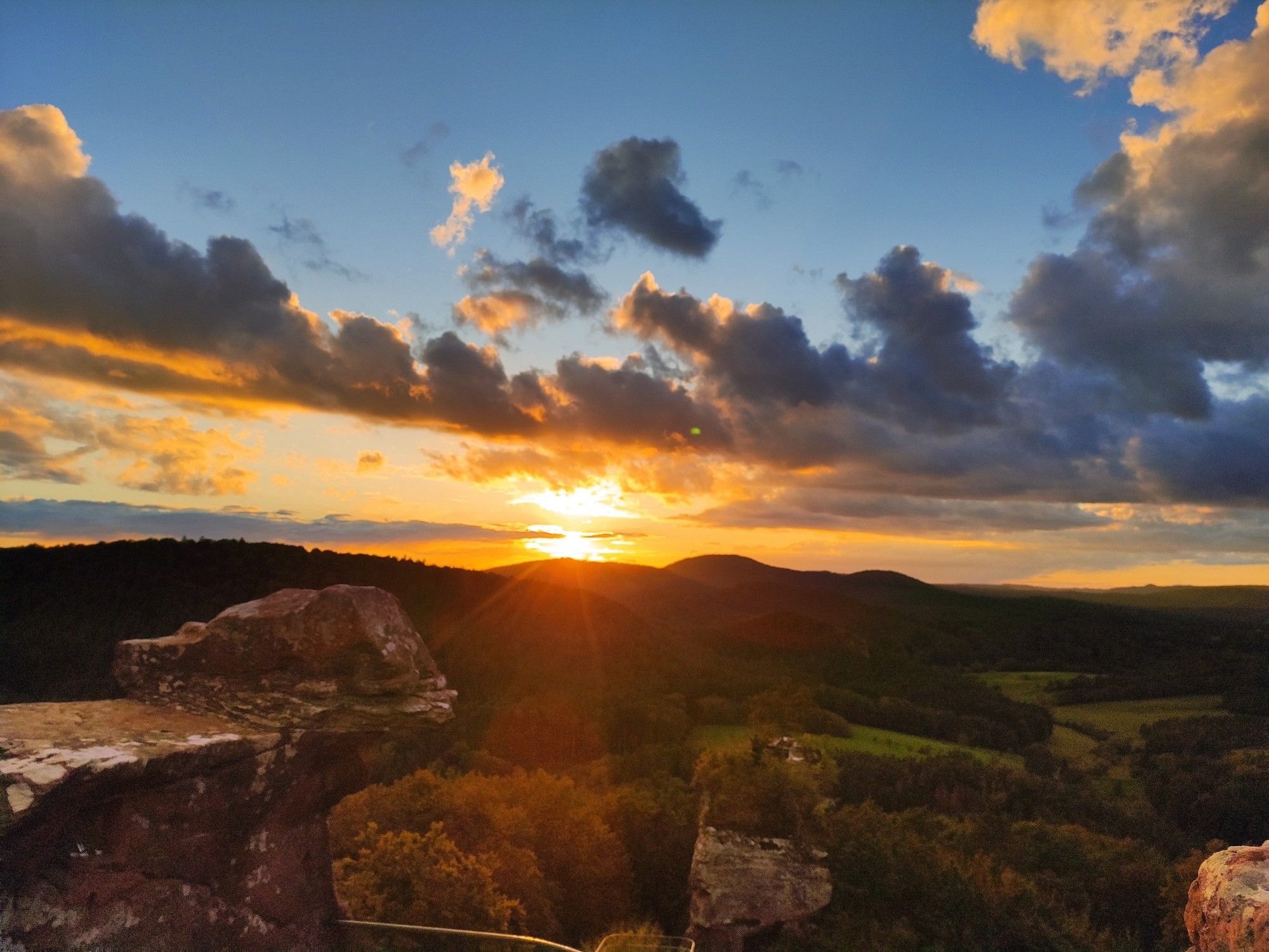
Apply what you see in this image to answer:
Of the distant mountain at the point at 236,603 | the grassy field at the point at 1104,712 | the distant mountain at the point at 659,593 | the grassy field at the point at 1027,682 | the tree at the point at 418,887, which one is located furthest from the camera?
the distant mountain at the point at 659,593

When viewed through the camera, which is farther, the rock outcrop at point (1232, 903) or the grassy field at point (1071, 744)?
the grassy field at point (1071, 744)

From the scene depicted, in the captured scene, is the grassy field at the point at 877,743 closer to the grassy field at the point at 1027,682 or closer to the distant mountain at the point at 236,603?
the distant mountain at the point at 236,603

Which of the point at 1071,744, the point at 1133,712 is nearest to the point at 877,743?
the point at 1071,744

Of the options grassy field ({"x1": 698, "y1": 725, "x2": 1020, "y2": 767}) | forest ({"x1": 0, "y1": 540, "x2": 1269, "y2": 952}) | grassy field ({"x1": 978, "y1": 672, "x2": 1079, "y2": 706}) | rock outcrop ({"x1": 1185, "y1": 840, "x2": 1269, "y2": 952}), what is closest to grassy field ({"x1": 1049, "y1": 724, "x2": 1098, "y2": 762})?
forest ({"x1": 0, "y1": 540, "x2": 1269, "y2": 952})

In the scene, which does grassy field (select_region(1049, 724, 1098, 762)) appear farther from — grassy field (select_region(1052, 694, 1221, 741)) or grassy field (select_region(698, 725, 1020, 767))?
grassy field (select_region(698, 725, 1020, 767))

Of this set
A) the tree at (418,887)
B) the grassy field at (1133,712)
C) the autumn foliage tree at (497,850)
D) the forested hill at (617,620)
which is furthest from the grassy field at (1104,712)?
the tree at (418,887)

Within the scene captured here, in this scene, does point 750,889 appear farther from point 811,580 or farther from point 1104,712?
point 811,580

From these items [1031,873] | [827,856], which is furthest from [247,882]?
[1031,873]
